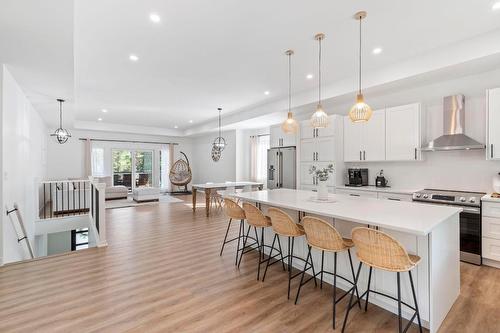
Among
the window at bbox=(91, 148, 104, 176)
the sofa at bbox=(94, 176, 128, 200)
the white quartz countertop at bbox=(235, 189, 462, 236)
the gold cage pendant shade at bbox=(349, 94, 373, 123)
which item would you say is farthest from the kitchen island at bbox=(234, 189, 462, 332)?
the window at bbox=(91, 148, 104, 176)

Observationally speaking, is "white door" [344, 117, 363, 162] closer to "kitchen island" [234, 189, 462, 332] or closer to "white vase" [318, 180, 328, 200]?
"white vase" [318, 180, 328, 200]

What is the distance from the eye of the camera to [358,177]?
5023 mm

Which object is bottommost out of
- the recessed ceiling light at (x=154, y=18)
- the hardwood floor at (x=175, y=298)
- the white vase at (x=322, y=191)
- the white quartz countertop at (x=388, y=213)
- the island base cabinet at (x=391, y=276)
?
the hardwood floor at (x=175, y=298)

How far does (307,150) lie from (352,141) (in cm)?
99

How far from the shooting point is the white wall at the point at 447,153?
3693 mm

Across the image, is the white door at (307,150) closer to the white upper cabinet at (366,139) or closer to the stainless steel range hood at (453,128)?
the white upper cabinet at (366,139)

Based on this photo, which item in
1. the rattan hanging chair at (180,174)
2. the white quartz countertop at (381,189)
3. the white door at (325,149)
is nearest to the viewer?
the white quartz countertop at (381,189)

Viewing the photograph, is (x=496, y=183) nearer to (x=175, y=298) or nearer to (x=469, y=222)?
(x=469, y=222)

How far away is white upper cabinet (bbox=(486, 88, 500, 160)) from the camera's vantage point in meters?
3.30

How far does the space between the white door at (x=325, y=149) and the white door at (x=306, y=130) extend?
25 cm

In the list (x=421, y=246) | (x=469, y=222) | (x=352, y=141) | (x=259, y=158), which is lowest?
(x=469, y=222)

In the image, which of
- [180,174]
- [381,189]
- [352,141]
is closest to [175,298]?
[381,189]

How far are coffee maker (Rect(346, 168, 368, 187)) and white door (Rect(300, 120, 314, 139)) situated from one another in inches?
46.5

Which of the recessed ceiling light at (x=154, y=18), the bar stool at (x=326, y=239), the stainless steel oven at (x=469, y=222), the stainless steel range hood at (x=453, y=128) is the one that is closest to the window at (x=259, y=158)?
the stainless steel range hood at (x=453, y=128)
